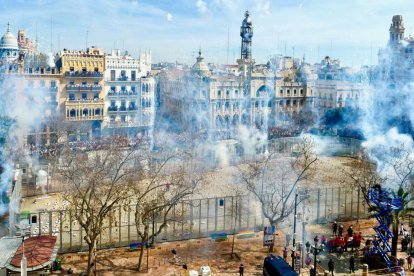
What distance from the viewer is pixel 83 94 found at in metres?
54.8

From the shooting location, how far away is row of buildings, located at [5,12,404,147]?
5303 centimetres

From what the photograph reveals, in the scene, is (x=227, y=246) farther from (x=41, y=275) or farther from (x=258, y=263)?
(x=41, y=275)

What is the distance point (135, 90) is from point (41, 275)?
Result: 4244 centimetres

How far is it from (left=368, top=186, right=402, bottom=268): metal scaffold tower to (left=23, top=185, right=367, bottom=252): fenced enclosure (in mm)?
3646

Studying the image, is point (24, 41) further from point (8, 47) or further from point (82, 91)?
point (82, 91)

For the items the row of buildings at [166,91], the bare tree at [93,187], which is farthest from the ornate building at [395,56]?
the bare tree at [93,187]

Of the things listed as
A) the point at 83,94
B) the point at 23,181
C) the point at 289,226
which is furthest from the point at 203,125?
the point at 289,226

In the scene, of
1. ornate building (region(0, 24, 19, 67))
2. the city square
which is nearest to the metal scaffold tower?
the city square

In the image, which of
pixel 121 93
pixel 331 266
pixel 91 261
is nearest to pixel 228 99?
pixel 121 93

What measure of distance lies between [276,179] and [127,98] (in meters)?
29.7

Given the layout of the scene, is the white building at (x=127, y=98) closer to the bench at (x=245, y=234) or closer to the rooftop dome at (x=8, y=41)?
the rooftop dome at (x=8, y=41)

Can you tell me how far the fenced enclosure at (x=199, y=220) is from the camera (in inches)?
965

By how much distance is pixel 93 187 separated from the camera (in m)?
20.5

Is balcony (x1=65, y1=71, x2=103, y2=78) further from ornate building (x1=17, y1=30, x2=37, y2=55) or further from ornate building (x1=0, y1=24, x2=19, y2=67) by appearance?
ornate building (x1=17, y1=30, x2=37, y2=55)
